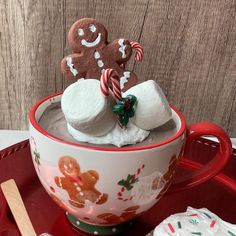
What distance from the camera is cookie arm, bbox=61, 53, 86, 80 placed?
0.51m

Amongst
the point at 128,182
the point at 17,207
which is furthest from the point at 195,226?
the point at 17,207

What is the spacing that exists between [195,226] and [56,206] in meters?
0.18

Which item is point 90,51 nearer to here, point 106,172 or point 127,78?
point 127,78

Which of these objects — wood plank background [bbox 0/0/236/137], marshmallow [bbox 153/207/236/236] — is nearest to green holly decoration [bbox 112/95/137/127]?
marshmallow [bbox 153/207/236/236]

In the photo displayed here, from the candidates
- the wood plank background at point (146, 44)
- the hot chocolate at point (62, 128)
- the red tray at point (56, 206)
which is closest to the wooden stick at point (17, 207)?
the red tray at point (56, 206)

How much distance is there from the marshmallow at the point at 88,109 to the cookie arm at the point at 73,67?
7cm

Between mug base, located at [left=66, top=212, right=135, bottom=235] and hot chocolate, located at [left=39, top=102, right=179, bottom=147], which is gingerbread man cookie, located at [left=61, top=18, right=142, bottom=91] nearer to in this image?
hot chocolate, located at [left=39, top=102, right=179, bottom=147]

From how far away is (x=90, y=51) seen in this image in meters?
0.52

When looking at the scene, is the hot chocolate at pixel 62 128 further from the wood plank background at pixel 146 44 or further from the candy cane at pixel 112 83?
the wood plank background at pixel 146 44

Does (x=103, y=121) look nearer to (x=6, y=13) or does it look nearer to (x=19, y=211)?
(x=19, y=211)

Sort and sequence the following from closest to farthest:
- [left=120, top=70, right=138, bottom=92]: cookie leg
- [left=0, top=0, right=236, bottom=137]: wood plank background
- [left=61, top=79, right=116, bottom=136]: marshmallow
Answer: [left=61, top=79, right=116, bottom=136]: marshmallow
[left=120, top=70, right=138, bottom=92]: cookie leg
[left=0, top=0, right=236, bottom=137]: wood plank background

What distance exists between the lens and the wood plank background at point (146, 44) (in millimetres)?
723

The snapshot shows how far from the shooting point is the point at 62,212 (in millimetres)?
543

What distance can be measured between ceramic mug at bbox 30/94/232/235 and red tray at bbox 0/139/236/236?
4 centimetres
